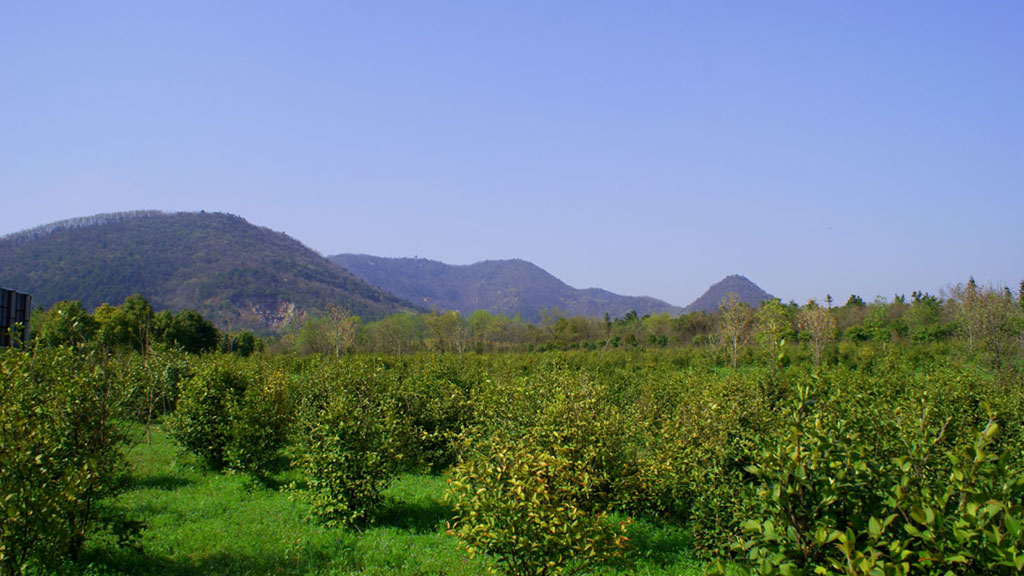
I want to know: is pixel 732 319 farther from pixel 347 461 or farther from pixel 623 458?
pixel 347 461

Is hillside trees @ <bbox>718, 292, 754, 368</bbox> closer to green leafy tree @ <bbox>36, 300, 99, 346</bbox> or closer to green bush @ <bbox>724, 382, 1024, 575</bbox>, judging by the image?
green leafy tree @ <bbox>36, 300, 99, 346</bbox>

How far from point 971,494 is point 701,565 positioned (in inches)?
306

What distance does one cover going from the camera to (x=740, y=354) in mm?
49250

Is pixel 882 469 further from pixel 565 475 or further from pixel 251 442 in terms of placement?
pixel 251 442

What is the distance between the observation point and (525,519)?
6215 mm

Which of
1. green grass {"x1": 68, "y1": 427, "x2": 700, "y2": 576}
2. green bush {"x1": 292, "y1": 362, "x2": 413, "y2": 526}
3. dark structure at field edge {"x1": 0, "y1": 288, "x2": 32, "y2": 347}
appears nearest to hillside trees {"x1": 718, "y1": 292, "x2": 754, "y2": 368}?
green grass {"x1": 68, "y1": 427, "x2": 700, "y2": 576}

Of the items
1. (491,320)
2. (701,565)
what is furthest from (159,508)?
(491,320)

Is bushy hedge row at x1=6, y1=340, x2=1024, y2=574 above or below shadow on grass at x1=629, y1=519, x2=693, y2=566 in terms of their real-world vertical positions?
above

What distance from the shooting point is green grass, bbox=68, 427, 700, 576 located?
9.34 metres

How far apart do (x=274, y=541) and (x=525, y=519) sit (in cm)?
679

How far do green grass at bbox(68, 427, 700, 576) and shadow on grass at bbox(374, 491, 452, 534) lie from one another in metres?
0.02

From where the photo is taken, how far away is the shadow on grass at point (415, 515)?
1206 centimetres

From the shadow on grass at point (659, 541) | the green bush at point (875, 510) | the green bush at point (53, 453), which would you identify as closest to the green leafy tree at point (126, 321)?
the green bush at point (53, 453)

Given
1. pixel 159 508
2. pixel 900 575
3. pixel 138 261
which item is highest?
pixel 138 261
